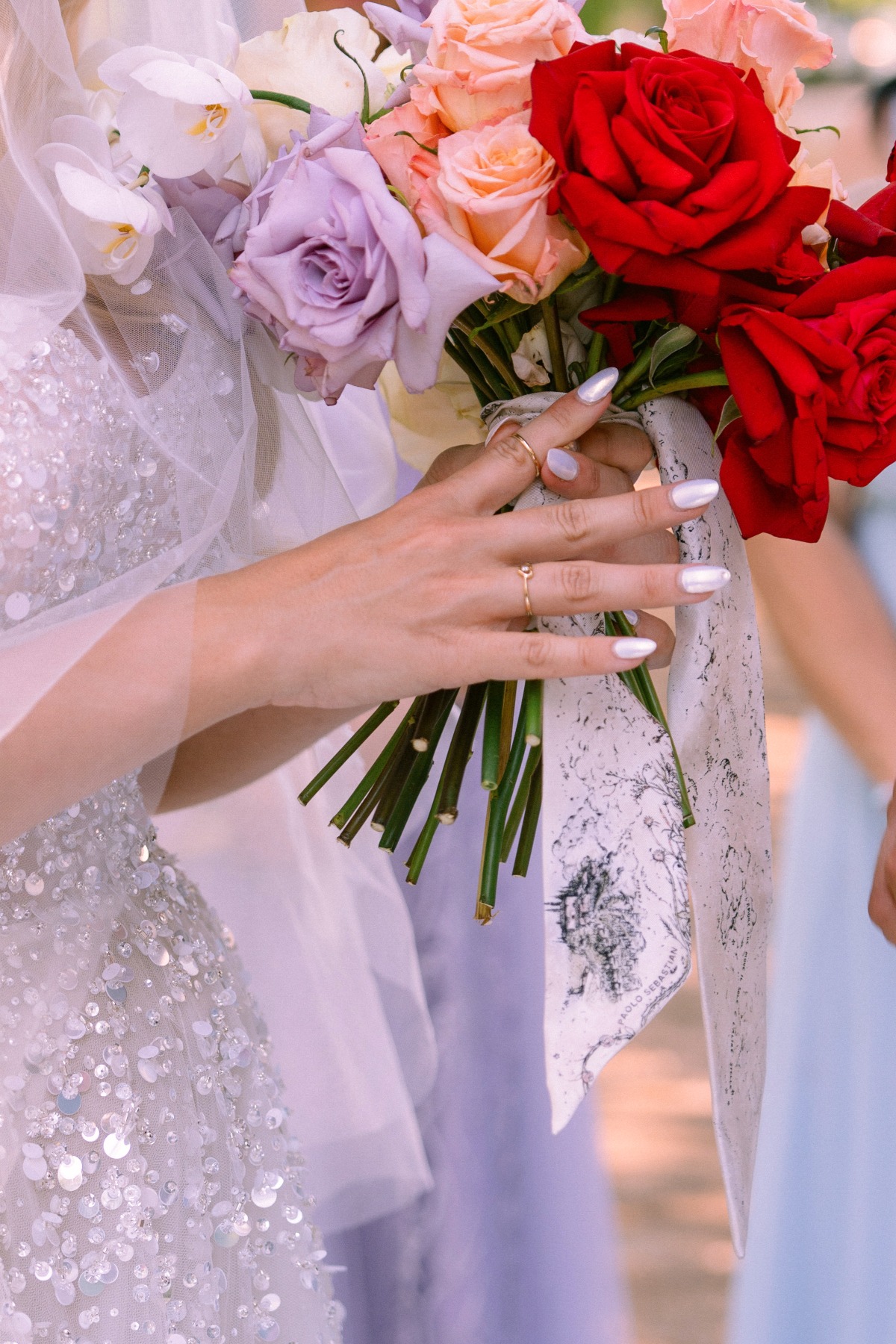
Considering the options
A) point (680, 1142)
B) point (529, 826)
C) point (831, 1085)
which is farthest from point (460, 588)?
point (680, 1142)

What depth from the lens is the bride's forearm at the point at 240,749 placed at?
1.08 m

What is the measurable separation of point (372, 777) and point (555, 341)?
35 cm

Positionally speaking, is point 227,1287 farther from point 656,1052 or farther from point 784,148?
point 656,1052

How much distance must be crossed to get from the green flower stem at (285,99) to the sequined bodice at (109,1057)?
0.20 m

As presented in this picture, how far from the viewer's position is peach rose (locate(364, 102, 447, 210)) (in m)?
0.76

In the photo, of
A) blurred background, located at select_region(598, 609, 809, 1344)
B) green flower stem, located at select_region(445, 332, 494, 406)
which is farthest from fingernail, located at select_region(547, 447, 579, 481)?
blurred background, located at select_region(598, 609, 809, 1344)

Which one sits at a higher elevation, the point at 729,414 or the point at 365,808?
the point at 729,414

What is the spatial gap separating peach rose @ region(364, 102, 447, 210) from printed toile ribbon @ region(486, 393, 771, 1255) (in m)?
0.15

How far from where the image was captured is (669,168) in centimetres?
69

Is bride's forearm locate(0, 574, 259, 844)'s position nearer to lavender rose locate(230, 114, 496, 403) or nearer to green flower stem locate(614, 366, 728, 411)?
lavender rose locate(230, 114, 496, 403)

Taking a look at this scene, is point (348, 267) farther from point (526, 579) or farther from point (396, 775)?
point (396, 775)

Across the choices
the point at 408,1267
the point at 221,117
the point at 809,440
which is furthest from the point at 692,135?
the point at 408,1267

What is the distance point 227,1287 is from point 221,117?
762mm

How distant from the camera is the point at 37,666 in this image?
749 millimetres
